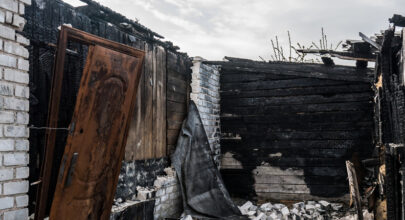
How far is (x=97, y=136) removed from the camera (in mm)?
3369

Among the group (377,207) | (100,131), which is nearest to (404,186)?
(377,207)

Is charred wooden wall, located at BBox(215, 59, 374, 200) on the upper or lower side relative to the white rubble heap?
upper

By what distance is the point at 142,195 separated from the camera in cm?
486

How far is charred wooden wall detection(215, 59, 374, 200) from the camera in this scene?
643cm

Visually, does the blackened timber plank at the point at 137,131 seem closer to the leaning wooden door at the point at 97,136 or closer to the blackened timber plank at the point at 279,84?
the leaning wooden door at the point at 97,136

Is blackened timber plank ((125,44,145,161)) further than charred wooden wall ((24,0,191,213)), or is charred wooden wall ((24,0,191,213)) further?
blackened timber plank ((125,44,145,161))

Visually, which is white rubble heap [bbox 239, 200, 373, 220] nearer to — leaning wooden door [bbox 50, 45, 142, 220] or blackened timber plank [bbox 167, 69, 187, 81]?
blackened timber plank [bbox 167, 69, 187, 81]

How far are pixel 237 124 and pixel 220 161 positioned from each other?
880 millimetres

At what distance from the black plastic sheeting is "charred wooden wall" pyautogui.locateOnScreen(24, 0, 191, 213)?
19 centimetres

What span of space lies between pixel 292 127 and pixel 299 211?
64.6 inches

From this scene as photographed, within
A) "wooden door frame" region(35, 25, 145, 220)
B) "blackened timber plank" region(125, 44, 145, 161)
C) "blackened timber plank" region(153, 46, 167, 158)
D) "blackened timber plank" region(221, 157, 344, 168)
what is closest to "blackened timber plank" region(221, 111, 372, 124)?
"blackened timber plank" region(221, 157, 344, 168)

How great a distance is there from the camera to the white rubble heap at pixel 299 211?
5848 mm

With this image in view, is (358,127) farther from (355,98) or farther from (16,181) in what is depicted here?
(16,181)

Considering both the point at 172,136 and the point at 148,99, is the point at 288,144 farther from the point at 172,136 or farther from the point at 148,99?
the point at 148,99
